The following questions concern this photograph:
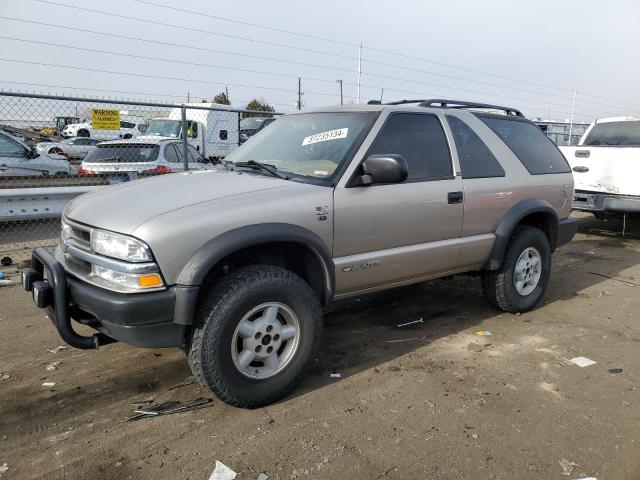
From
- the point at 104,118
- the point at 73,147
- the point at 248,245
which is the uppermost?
the point at 104,118

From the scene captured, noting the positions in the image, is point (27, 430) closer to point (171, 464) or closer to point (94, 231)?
point (171, 464)

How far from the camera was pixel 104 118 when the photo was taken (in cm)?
695

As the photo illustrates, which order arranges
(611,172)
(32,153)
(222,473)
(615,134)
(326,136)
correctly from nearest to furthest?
(222,473) → (326,136) → (611,172) → (615,134) → (32,153)

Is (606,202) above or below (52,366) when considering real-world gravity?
above

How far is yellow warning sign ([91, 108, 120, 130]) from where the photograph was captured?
22.5 feet

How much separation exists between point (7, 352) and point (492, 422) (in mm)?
3517

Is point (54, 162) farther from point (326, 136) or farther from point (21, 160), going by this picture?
point (326, 136)

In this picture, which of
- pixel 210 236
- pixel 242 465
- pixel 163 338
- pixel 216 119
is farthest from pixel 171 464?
pixel 216 119

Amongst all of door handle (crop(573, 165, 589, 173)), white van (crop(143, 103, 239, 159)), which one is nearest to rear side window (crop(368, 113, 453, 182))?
door handle (crop(573, 165, 589, 173))

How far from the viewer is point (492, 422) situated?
307 cm

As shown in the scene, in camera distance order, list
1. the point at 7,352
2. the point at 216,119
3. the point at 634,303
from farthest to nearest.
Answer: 1. the point at 216,119
2. the point at 634,303
3. the point at 7,352

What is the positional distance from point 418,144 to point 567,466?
2.42 m

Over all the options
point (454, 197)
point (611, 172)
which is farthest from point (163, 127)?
point (454, 197)

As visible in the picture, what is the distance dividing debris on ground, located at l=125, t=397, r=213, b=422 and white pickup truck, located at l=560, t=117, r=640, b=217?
23.8 ft
